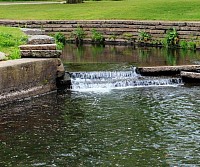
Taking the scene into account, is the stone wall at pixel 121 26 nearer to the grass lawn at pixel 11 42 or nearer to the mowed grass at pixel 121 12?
the mowed grass at pixel 121 12

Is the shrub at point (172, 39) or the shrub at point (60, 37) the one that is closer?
the shrub at point (172, 39)

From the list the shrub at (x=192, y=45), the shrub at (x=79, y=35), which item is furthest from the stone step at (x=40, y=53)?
the shrub at (x=79, y=35)

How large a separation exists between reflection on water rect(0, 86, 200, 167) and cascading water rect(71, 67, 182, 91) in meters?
1.11

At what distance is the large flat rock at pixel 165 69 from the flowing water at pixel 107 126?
2.45 ft

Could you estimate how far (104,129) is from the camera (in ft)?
46.4

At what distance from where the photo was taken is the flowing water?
1212 centimetres

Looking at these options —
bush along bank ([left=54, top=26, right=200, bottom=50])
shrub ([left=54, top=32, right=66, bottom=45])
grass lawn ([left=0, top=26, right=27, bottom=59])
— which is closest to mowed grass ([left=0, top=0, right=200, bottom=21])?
bush along bank ([left=54, top=26, right=200, bottom=50])

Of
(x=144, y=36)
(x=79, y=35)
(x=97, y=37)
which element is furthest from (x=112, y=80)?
(x=79, y=35)

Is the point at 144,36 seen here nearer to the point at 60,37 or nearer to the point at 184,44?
the point at 184,44

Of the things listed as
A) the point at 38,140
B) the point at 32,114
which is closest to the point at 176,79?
the point at 32,114

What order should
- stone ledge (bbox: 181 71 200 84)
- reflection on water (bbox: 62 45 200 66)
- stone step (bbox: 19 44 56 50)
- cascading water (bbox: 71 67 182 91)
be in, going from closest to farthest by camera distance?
stone step (bbox: 19 44 56 50), cascading water (bbox: 71 67 182 91), stone ledge (bbox: 181 71 200 84), reflection on water (bbox: 62 45 200 66)

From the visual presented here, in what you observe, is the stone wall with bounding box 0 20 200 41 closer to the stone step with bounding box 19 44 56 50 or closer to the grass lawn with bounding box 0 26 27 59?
the grass lawn with bounding box 0 26 27 59

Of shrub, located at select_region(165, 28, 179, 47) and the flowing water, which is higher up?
shrub, located at select_region(165, 28, 179, 47)

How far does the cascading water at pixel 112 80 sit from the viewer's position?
1952 centimetres
